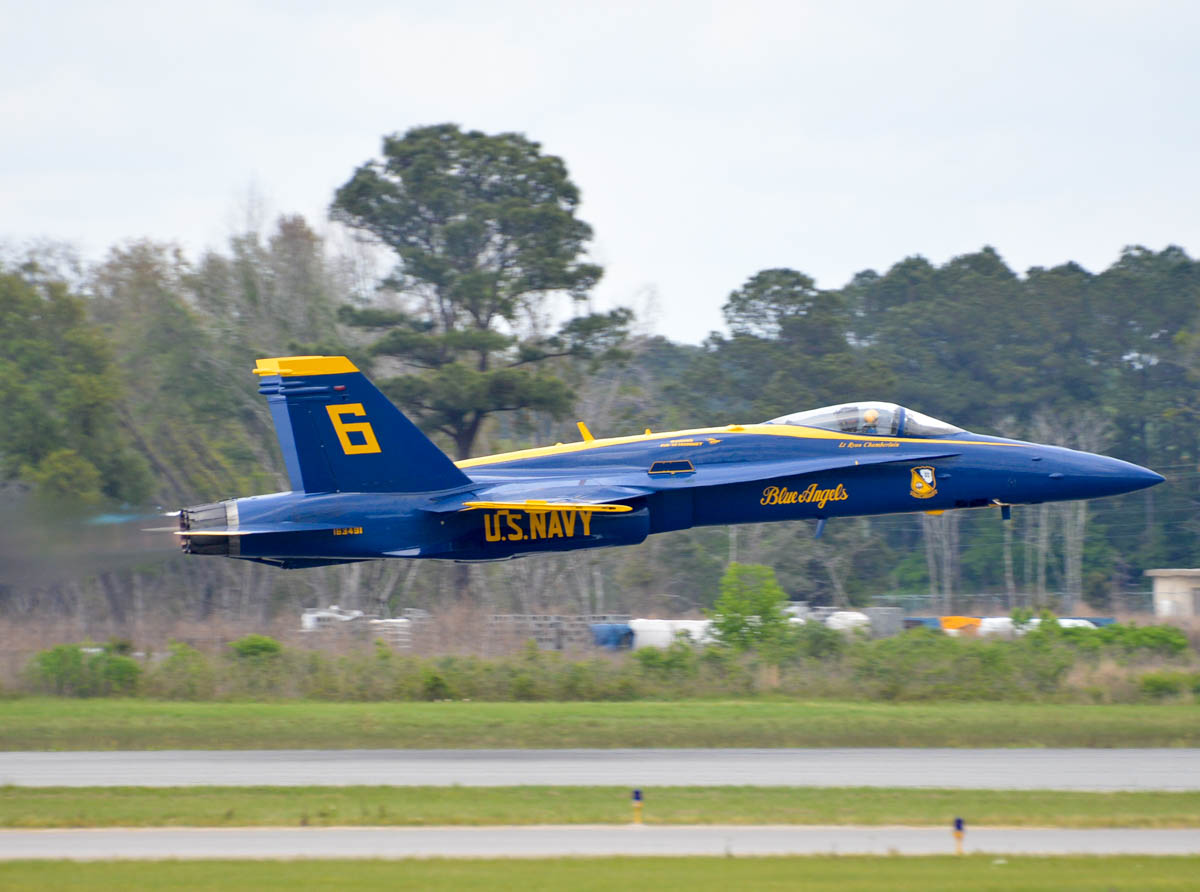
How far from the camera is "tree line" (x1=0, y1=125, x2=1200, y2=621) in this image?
132 ft

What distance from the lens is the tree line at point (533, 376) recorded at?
40.2 m

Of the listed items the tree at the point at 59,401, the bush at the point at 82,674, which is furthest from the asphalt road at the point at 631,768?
the tree at the point at 59,401

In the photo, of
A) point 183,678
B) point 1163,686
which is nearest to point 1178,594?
point 1163,686

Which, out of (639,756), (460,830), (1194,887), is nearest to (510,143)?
(639,756)

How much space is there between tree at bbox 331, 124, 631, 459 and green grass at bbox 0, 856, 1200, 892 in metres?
29.0

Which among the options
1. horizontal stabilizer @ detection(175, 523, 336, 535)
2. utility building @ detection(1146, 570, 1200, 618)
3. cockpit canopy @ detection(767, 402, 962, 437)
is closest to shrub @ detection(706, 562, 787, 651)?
cockpit canopy @ detection(767, 402, 962, 437)

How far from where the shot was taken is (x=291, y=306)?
46438 mm

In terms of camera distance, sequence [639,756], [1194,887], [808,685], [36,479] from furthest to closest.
Answer: 1. [36,479]
2. [808,685]
3. [639,756]
4. [1194,887]

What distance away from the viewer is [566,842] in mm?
12289

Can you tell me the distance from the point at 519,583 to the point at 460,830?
30.1 m

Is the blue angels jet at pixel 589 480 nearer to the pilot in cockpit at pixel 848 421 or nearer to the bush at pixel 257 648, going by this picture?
the pilot in cockpit at pixel 848 421

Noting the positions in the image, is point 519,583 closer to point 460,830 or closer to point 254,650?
point 254,650

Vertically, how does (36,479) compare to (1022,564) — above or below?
above

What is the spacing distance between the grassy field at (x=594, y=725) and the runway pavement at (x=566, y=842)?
22.3ft
